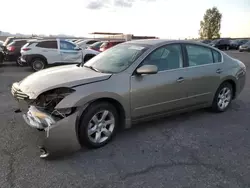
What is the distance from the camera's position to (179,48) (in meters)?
4.64

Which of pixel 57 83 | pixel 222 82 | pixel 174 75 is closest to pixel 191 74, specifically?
pixel 174 75

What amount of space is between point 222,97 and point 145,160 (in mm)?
2889

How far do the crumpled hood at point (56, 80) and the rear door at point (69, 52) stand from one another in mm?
9040

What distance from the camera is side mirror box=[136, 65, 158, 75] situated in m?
3.89

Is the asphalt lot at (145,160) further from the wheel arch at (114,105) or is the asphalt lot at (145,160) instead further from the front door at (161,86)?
the front door at (161,86)

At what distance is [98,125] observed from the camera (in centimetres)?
371

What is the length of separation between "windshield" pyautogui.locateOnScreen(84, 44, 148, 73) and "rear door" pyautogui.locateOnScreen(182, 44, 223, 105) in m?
1.02

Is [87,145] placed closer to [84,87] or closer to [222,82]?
[84,87]

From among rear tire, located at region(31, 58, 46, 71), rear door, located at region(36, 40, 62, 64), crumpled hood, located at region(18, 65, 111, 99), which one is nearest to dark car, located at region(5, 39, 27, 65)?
rear tire, located at region(31, 58, 46, 71)

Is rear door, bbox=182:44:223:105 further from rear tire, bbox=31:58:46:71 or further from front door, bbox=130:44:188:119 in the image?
rear tire, bbox=31:58:46:71

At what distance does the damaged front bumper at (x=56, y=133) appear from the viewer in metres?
3.20

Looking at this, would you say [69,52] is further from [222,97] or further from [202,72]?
[202,72]

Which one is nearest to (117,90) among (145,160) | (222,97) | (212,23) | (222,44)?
(145,160)

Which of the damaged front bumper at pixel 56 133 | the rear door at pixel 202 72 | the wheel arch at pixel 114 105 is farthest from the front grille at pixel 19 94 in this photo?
the rear door at pixel 202 72
